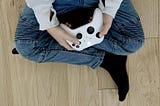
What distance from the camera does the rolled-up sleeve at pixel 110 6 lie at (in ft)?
2.98

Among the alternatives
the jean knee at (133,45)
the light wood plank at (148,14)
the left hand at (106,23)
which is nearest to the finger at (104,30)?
the left hand at (106,23)

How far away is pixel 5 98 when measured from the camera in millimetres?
1165

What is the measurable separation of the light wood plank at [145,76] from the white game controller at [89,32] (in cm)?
26

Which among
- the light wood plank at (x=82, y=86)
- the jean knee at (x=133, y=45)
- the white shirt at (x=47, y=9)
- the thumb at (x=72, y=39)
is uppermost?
the white shirt at (x=47, y=9)

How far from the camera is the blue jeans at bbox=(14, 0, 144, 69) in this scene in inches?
38.2

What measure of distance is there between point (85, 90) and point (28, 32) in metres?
0.31

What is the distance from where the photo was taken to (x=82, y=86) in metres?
1.15

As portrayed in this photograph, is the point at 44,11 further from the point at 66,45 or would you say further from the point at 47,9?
the point at 66,45

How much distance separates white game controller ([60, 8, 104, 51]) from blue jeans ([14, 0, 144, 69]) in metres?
0.06

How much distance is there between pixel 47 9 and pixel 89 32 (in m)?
0.12

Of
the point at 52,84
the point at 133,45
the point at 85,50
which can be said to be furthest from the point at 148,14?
the point at 52,84

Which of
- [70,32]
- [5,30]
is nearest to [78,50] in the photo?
[70,32]

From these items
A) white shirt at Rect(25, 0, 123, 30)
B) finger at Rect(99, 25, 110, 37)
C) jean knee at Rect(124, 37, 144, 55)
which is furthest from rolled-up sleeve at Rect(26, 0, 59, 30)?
jean knee at Rect(124, 37, 144, 55)

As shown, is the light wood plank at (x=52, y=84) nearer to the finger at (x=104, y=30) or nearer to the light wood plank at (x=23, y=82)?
the light wood plank at (x=23, y=82)
